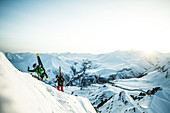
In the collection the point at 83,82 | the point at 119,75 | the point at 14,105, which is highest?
the point at 14,105

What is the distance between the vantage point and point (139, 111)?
46.8ft

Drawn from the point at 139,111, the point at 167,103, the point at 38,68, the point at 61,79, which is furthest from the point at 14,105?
the point at 167,103

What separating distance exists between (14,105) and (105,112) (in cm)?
2665

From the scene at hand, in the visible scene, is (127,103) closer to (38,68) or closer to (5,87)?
(38,68)

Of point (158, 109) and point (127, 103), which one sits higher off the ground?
point (158, 109)

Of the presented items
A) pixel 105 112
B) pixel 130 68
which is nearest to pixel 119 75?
pixel 130 68

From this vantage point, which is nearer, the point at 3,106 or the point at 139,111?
the point at 3,106

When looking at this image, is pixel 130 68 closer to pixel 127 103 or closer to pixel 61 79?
pixel 127 103

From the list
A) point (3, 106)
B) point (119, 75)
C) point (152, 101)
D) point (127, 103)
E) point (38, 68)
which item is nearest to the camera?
point (3, 106)

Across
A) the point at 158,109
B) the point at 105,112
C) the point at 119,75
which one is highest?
the point at 158,109

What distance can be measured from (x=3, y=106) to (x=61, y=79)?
1064 centimetres

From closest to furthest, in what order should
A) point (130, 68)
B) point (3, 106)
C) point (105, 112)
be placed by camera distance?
point (3, 106) → point (105, 112) → point (130, 68)

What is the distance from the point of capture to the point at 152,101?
56.1 feet

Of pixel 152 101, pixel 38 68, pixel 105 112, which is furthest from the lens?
pixel 105 112
